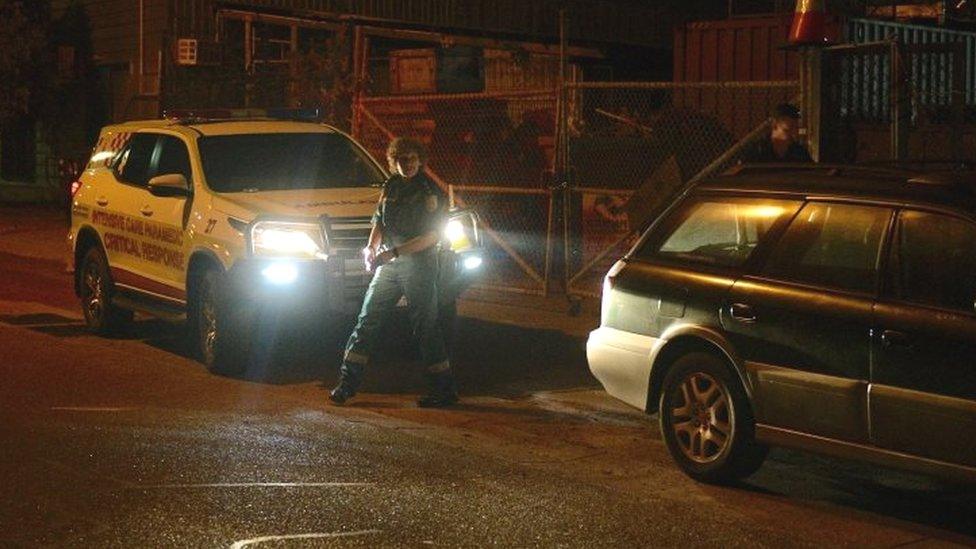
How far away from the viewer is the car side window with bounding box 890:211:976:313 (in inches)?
257

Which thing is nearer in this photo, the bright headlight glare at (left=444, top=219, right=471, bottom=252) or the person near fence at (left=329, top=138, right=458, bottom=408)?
the person near fence at (left=329, top=138, right=458, bottom=408)

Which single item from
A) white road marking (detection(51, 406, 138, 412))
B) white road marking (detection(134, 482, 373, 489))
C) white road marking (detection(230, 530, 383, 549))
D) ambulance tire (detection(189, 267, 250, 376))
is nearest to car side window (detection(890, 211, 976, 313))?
white road marking (detection(230, 530, 383, 549))

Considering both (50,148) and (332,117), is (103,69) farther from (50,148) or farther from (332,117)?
(332,117)

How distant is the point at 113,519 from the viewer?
6.73 metres

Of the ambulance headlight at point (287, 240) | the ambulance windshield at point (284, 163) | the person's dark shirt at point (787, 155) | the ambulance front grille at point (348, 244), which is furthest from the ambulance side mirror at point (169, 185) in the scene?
the person's dark shirt at point (787, 155)

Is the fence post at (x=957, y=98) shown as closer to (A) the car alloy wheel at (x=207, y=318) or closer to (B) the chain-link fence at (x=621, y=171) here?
(B) the chain-link fence at (x=621, y=171)

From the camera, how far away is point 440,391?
9.73m

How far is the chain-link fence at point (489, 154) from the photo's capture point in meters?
16.0

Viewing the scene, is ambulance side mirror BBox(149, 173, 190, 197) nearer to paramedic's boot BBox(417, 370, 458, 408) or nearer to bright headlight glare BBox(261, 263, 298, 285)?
bright headlight glare BBox(261, 263, 298, 285)

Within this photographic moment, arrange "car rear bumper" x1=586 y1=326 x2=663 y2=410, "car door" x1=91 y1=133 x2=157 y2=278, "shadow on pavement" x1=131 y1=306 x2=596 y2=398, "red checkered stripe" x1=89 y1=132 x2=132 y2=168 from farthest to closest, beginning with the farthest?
1. "red checkered stripe" x1=89 y1=132 x2=132 y2=168
2. "car door" x1=91 y1=133 x2=157 y2=278
3. "shadow on pavement" x1=131 y1=306 x2=596 y2=398
4. "car rear bumper" x1=586 y1=326 x2=663 y2=410

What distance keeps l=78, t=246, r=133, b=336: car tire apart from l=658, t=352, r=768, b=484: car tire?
20.6ft

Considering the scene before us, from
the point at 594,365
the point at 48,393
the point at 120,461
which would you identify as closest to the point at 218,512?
the point at 120,461

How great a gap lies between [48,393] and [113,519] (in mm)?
3492

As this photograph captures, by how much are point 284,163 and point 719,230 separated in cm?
493
